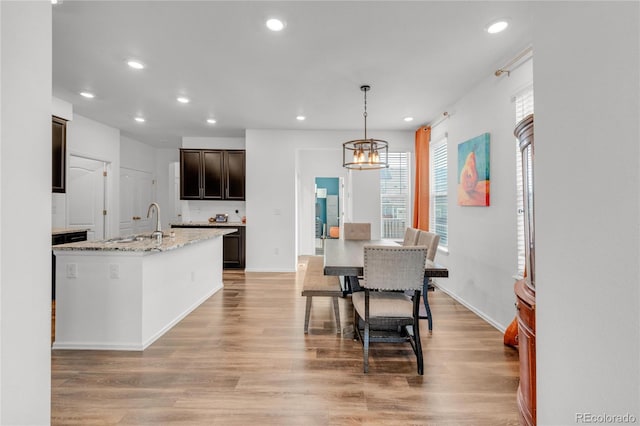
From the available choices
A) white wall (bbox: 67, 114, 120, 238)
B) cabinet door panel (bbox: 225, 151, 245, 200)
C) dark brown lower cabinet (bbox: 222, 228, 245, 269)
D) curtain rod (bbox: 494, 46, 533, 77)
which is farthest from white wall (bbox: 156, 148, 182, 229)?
curtain rod (bbox: 494, 46, 533, 77)

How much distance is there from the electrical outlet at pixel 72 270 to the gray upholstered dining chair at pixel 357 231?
3273 mm

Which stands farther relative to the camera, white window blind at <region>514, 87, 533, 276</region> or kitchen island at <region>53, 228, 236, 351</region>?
white window blind at <region>514, 87, 533, 276</region>

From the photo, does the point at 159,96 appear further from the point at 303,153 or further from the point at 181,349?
the point at 303,153

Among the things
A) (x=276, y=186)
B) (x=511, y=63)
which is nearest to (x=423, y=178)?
(x=511, y=63)

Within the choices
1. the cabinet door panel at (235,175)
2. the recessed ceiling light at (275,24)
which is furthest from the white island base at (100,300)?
the cabinet door panel at (235,175)

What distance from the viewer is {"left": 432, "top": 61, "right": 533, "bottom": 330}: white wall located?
2.89 meters

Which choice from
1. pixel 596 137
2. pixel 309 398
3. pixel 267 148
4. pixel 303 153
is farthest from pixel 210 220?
pixel 596 137

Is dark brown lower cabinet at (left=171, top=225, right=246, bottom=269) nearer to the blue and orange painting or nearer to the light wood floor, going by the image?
the light wood floor

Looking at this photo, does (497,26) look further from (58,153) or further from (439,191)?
(58,153)

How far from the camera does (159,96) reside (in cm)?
395

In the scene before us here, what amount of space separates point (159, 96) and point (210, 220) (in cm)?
287

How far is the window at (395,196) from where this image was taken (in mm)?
5867

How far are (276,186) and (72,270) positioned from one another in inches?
140

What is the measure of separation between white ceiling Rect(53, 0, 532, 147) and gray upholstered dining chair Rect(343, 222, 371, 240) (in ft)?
5.70
